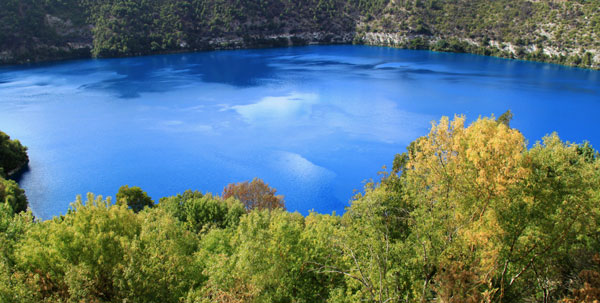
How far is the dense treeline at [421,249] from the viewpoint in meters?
9.73

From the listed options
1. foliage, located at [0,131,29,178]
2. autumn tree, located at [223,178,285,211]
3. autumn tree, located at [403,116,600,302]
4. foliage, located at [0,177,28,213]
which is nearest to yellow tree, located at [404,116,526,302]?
autumn tree, located at [403,116,600,302]

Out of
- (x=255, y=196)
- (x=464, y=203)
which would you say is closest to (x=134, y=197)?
(x=255, y=196)

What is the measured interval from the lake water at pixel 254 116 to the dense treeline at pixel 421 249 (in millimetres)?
19242

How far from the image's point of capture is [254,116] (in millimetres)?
51844

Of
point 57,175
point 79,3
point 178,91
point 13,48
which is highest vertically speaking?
point 79,3

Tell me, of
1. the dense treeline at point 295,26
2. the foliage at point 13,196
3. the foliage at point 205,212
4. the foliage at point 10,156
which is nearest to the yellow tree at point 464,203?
the foliage at point 205,212

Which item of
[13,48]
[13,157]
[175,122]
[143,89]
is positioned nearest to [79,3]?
[13,48]

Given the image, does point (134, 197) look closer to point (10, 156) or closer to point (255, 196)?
point (255, 196)

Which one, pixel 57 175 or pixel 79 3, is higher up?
pixel 79 3

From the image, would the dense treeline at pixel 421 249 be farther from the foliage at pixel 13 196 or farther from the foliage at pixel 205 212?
the foliage at pixel 13 196

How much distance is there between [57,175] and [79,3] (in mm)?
83277

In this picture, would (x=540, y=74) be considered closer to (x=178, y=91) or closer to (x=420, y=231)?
(x=178, y=91)

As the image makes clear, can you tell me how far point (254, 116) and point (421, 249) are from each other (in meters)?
42.6

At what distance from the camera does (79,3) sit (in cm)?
10056
